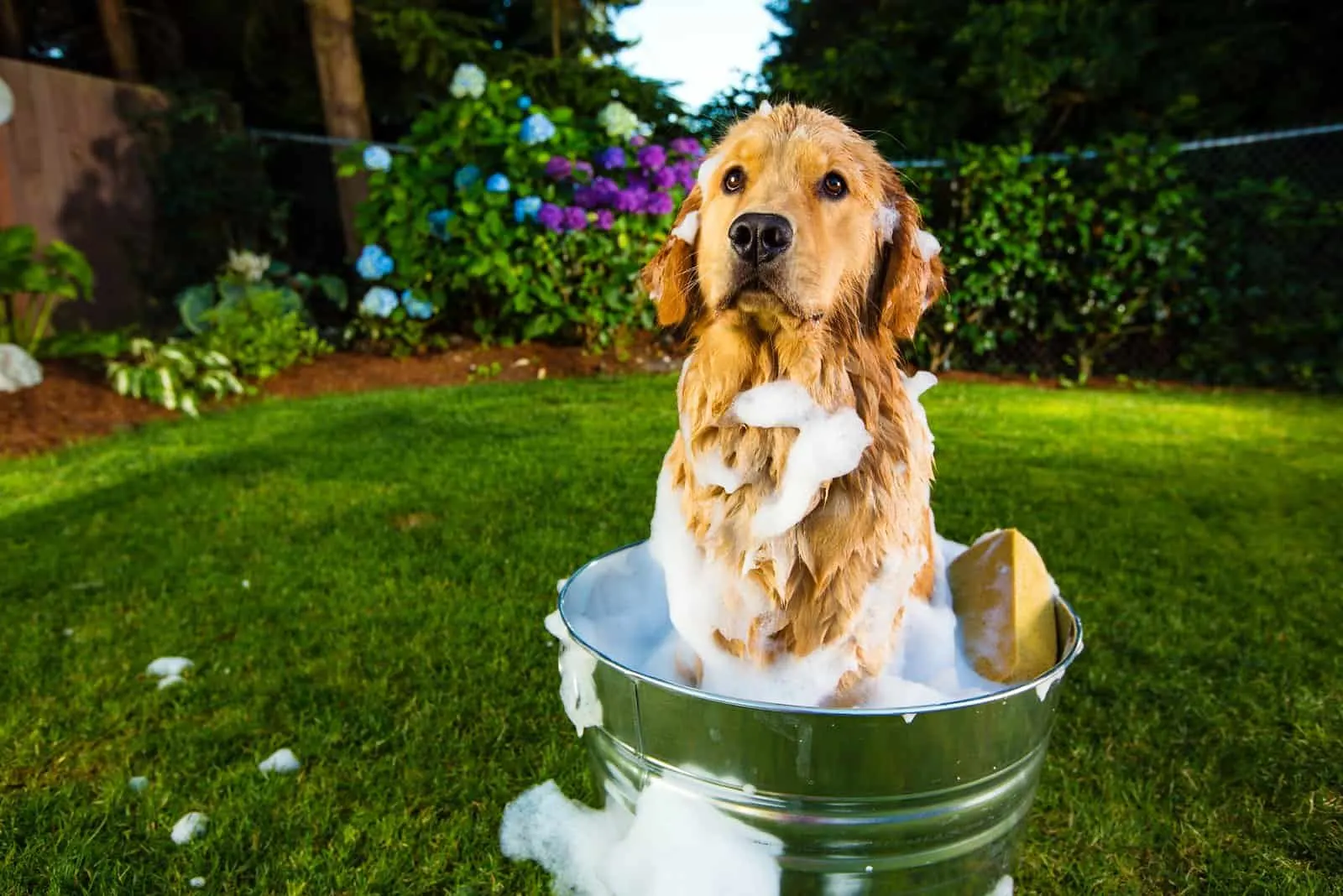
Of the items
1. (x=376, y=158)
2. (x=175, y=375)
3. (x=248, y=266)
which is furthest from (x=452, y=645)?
(x=248, y=266)

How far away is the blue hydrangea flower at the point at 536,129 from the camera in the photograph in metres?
6.31

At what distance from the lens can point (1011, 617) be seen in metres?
1.49

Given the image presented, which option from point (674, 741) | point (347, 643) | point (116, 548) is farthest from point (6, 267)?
point (674, 741)

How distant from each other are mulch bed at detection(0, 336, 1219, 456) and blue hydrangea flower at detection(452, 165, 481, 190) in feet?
4.32

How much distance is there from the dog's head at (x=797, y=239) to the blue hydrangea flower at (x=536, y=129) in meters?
5.16

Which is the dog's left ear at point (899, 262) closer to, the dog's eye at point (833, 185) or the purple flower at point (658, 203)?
the dog's eye at point (833, 185)

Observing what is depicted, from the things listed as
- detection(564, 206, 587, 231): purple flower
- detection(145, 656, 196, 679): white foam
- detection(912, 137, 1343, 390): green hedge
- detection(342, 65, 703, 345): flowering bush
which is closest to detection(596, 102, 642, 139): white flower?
detection(342, 65, 703, 345): flowering bush

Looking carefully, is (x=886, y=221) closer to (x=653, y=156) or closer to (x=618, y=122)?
(x=653, y=156)

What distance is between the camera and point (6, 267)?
5.32 meters

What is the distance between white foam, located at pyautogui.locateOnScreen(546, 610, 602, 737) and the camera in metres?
1.30

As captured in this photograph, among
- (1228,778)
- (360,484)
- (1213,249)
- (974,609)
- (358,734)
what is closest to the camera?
(974,609)

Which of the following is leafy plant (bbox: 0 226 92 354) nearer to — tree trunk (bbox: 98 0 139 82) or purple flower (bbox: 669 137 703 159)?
tree trunk (bbox: 98 0 139 82)

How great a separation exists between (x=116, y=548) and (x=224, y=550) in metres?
0.44

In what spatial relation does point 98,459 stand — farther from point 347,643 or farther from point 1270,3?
point 1270,3
